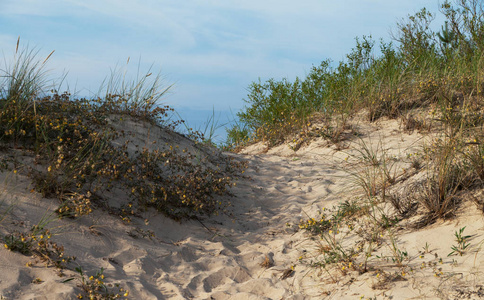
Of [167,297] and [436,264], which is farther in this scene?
[167,297]

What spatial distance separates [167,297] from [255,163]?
12.4ft

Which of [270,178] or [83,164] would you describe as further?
[270,178]

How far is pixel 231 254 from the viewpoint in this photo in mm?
4457

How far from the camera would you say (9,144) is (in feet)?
16.4

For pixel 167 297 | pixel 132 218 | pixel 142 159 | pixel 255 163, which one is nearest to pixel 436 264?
pixel 167 297

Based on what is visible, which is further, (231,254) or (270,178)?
(270,178)

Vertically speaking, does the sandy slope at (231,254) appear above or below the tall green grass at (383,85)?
below

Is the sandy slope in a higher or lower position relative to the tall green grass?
lower

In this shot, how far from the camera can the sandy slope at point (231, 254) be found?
321cm

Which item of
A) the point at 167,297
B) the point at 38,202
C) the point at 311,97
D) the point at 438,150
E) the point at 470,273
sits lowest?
the point at 167,297

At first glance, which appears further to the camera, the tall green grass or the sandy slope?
the tall green grass

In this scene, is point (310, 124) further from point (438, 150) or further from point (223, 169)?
point (438, 150)

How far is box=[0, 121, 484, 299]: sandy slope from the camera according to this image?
321cm

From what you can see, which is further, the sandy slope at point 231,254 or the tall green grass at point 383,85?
the tall green grass at point 383,85
